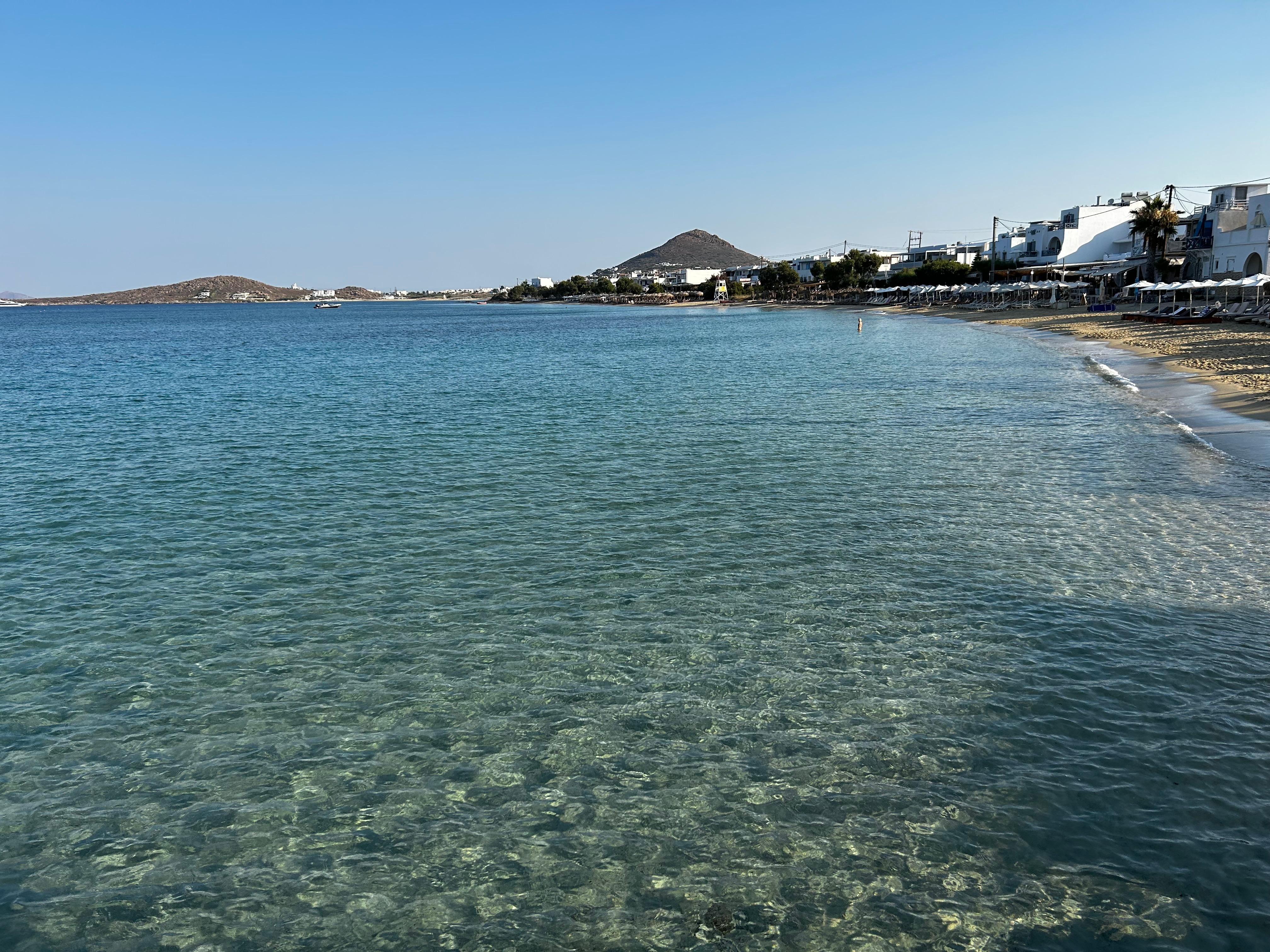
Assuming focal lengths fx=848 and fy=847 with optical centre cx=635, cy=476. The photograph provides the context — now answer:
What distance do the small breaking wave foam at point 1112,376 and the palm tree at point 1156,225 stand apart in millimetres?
51147

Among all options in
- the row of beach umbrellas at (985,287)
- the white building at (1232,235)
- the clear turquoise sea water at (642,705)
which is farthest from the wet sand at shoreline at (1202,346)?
the white building at (1232,235)

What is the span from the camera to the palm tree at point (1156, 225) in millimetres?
82250

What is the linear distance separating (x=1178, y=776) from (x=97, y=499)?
67.6 feet

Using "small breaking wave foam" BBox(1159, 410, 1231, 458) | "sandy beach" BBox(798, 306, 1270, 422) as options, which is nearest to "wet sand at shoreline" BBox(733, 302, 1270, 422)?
"sandy beach" BBox(798, 306, 1270, 422)

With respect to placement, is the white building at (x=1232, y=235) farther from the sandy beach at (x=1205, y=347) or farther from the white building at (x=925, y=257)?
the white building at (x=925, y=257)

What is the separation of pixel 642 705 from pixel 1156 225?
93320mm

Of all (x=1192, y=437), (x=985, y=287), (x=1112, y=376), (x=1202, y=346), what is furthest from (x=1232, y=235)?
(x=1192, y=437)

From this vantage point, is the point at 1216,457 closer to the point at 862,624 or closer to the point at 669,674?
the point at 862,624

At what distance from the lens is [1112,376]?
36.4 metres

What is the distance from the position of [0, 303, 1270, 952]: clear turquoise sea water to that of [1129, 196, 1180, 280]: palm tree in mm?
75072

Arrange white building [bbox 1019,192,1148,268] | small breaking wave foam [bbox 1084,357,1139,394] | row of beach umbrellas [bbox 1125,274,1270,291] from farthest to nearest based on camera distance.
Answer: white building [bbox 1019,192,1148,268], row of beach umbrellas [bbox 1125,274,1270,291], small breaking wave foam [bbox 1084,357,1139,394]

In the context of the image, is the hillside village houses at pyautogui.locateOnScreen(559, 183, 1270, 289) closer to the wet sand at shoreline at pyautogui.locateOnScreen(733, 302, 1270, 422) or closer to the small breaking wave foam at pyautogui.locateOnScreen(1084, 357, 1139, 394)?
the wet sand at shoreline at pyautogui.locateOnScreen(733, 302, 1270, 422)

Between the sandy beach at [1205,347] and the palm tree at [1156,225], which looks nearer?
the sandy beach at [1205,347]

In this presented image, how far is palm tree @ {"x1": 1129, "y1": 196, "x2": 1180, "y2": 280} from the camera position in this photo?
82250 mm
